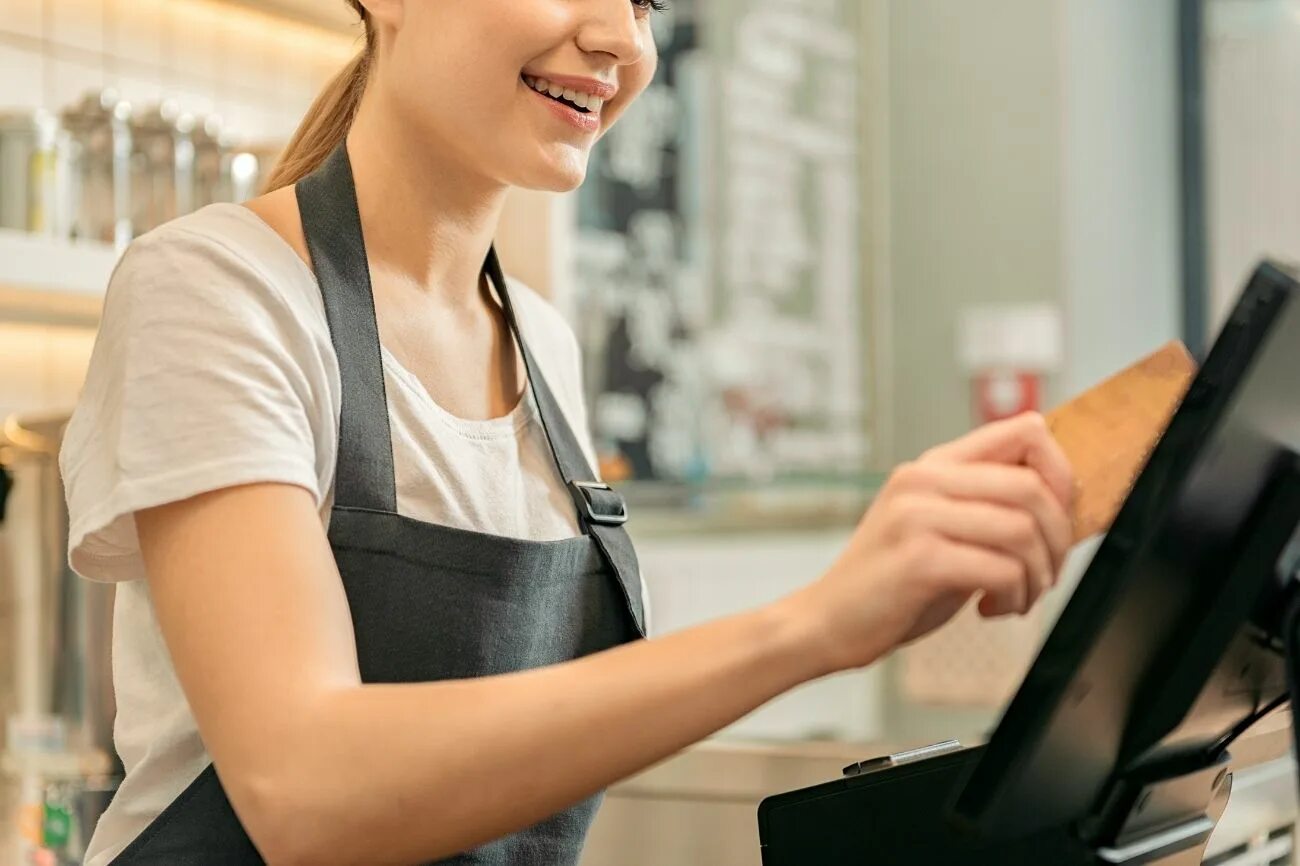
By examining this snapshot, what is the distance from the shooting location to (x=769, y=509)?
13.2 ft

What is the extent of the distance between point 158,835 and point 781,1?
13.4 feet

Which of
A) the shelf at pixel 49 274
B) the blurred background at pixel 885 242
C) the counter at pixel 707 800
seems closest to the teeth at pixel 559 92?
the counter at pixel 707 800

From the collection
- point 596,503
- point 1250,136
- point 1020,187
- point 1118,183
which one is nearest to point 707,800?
point 596,503

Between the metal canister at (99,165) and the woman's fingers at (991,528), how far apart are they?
201 centimetres

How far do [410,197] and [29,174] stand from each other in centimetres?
141

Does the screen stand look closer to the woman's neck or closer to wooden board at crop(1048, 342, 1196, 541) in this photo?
wooden board at crop(1048, 342, 1196, 541)

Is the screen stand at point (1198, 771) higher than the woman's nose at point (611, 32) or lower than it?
lower

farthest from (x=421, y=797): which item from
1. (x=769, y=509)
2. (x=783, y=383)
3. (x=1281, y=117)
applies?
(x=1281, y=117)

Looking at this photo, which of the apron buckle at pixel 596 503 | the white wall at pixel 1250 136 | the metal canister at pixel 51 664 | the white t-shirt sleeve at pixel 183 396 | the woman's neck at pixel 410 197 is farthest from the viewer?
the white wall at pixel 1250 136

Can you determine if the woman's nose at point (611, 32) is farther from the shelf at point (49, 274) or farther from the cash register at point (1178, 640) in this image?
the shelf at point (49, 274)

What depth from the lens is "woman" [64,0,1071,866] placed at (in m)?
0.80

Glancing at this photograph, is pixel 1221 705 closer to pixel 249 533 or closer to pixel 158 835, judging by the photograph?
pixel 249 533

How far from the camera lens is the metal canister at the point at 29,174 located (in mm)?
2383

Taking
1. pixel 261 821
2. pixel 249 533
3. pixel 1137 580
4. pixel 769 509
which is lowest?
pixel 769 509
